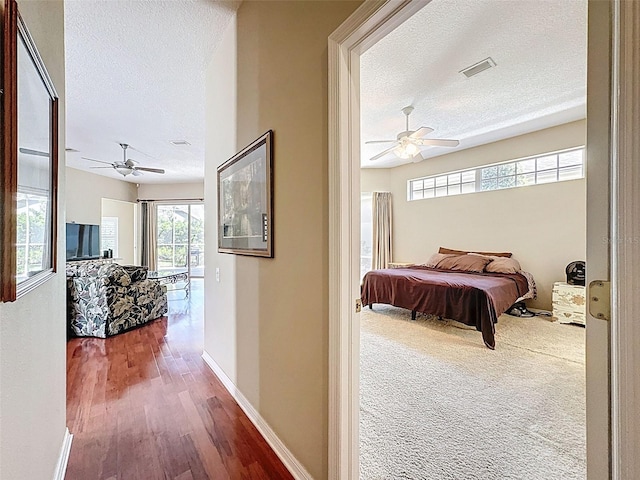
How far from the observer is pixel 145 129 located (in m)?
4.54

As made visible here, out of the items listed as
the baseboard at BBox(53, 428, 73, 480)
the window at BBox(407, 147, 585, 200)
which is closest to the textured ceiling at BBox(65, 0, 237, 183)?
the baseboard at BBox(53, 428, 73, 480)

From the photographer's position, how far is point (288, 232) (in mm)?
1660

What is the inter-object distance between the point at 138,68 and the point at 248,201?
6.60 feet

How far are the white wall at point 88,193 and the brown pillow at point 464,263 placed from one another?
773 cm

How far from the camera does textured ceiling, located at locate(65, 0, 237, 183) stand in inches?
86.6

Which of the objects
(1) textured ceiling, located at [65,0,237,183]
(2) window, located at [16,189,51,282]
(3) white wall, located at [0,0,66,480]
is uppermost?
(1) textured ceiling, located at [65,0,237,183]

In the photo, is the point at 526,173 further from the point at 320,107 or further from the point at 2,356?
the point at 2,356

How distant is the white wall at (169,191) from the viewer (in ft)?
28.0

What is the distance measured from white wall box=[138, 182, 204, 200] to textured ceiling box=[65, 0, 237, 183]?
3258 mm

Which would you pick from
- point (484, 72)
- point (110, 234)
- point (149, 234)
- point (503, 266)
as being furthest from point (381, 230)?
point (110, 234)

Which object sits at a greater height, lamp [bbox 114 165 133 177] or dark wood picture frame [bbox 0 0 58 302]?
lamp [bbox 114 165 133 177]

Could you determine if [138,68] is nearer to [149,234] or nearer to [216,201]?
[216,201]

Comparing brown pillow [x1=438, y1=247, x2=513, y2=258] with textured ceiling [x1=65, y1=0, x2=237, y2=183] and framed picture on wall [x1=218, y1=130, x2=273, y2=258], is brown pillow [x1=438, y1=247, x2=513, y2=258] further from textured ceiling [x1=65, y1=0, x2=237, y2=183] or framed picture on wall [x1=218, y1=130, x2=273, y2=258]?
textured ceiling [x1=65, y1=0, x2=237, y2=183]

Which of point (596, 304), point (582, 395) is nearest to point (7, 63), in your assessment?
point (596, 304)
